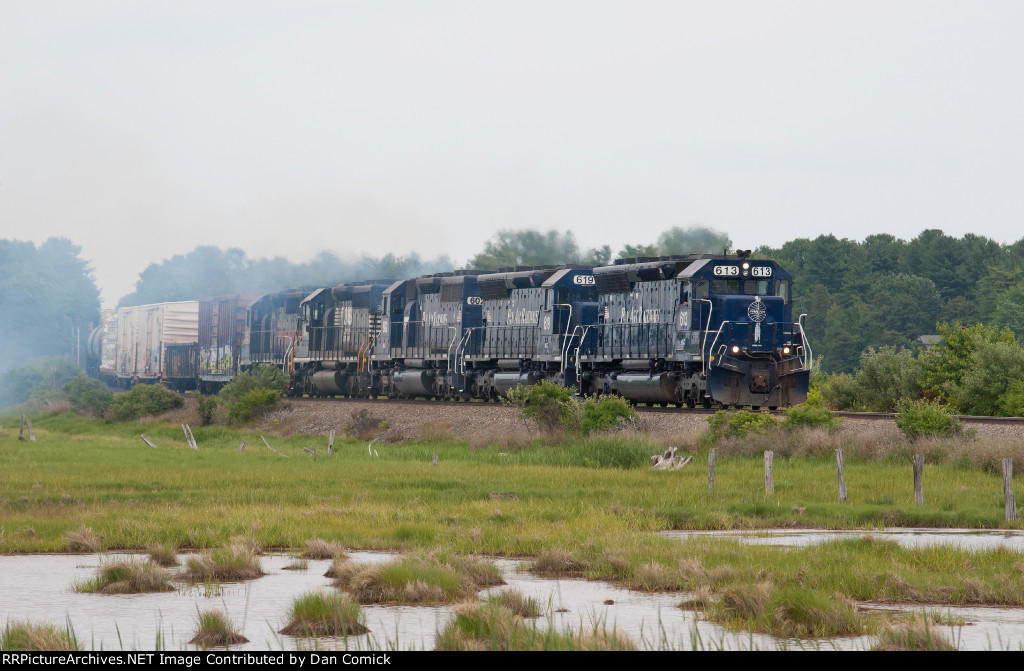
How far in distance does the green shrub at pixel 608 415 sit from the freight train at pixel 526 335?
201 centimetres

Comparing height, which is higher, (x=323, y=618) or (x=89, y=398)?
(x=323, y=618)

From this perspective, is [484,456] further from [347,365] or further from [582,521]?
[347,365]

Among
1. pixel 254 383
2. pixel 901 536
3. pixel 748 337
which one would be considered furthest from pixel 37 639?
pixel 254 383

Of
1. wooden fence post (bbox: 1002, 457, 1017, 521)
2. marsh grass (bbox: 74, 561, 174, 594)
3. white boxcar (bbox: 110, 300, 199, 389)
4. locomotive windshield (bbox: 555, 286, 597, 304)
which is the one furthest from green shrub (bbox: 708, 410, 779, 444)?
white boxcar (bbox: 110, 300, 199, 389)

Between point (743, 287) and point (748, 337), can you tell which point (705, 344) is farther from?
point (743, 287)

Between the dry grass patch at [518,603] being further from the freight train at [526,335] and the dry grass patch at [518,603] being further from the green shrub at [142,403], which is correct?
the green shrub at [142,403]

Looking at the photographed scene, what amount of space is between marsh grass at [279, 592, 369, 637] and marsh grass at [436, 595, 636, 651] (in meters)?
0.87

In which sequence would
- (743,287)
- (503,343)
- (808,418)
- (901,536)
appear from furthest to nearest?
(503,343)
(743,287)
(808,418)
(901,536)

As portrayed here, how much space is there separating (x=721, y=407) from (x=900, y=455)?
6.82 metres

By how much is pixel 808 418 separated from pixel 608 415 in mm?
5408

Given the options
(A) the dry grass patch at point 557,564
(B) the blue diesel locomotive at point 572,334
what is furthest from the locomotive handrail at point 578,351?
(A) the dry grass patch at point 557,564

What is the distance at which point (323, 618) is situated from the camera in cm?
1143

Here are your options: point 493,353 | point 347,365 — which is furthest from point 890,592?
point 347,365

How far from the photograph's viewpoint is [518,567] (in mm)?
15555
